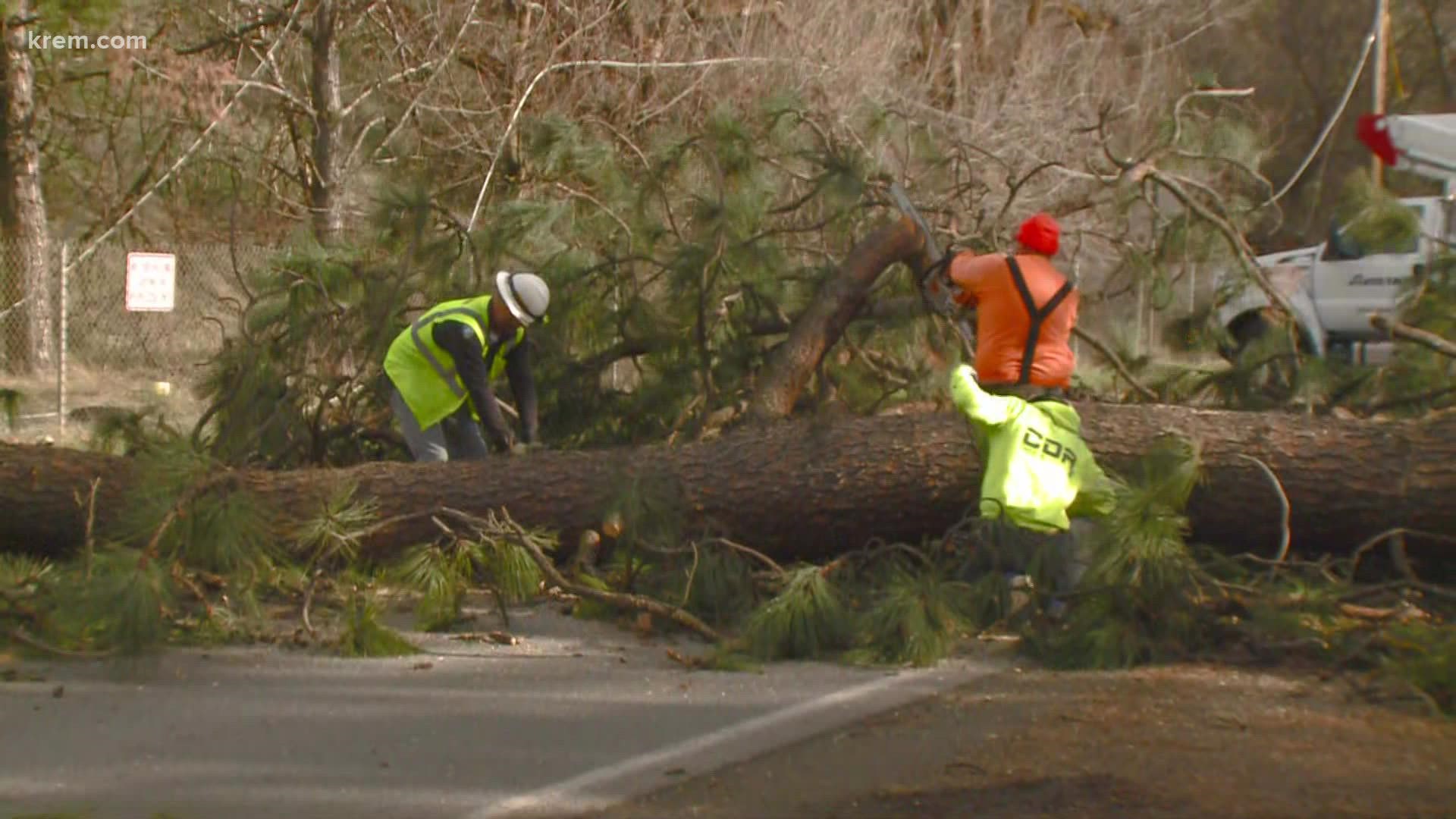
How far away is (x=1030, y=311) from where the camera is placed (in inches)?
268

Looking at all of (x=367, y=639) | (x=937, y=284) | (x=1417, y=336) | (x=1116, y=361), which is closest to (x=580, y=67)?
(x=1116, y=361)

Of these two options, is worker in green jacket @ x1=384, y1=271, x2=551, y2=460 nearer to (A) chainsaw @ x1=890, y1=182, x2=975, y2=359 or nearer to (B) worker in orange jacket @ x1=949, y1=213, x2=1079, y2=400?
(A) chainsaw @ x1=890, y1=182, x2=975, y2=359

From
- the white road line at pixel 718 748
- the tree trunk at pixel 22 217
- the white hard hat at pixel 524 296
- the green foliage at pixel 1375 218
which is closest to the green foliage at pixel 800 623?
the white road line at pixel 718 748

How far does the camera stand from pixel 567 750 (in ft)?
17.4

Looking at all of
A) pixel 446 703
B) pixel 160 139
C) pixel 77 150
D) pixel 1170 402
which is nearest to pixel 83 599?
pixel 446 703

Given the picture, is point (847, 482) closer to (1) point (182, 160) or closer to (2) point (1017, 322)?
(2) point (1017, 322)

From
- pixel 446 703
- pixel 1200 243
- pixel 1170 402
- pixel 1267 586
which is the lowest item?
pixel 446 703

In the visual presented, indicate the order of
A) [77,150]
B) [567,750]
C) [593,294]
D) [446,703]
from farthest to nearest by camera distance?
[77,150] < [593,294] < [446,703] < [567,750]

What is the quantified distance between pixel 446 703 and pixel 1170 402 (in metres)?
4.36

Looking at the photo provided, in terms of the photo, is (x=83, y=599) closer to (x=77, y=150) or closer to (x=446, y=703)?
(x=446, y=703)

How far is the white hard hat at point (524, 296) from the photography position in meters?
7.81

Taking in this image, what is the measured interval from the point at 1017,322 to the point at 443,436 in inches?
117

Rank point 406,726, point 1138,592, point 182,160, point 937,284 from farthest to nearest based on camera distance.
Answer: point 182,160 → point 937,284 → point 1138,592 → point 406,726

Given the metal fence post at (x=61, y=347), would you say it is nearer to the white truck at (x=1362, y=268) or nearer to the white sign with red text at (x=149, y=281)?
the white sign with red text at (x=149, y=281)
